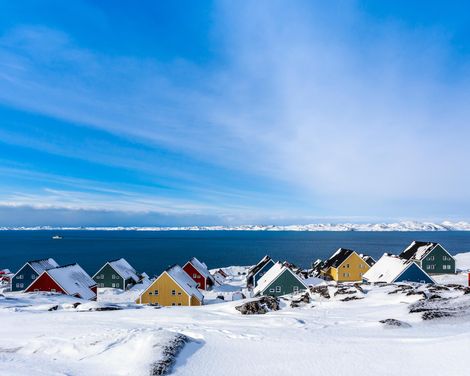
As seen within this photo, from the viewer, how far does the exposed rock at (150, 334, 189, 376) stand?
1529 cm

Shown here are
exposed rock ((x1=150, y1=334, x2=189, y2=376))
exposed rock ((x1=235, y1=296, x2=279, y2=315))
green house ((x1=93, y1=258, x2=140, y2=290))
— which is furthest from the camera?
green house ((x1=93, y1=258, x2=140, y2=290))

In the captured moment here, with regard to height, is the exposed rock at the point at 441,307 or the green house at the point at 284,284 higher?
the exposed rock at the point at 441,307

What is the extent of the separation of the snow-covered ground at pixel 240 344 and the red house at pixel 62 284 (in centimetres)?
2390

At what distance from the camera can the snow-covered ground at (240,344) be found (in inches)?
614

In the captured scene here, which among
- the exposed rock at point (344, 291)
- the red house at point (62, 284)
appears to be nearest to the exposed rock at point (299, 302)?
the exposed rock at point (344, 291)

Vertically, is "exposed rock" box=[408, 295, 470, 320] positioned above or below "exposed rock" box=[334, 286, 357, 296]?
above

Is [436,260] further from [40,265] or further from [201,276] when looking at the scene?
[40,265]

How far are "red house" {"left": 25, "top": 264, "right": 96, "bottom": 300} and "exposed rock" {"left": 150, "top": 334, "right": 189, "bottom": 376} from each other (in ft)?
126

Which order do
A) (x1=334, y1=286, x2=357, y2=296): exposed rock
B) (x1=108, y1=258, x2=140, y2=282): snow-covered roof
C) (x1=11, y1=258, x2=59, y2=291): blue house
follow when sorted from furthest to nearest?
(x1=108, y1=258, x2=140, y2=282): snow-covered roof
(x1=11, y1=258, x2=59, y2=291): blue house
(x1=334, y1=286, x2=357, y2=296): exposed rock

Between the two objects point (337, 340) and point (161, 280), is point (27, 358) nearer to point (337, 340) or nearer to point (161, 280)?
point (337, 340)

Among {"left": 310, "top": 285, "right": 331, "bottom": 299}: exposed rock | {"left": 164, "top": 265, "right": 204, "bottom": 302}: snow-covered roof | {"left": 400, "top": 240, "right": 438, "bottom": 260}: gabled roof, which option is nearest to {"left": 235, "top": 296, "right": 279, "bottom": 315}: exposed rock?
{"left": 310, "top": 285, "right": 331, "bottom": 299}: exposed rock

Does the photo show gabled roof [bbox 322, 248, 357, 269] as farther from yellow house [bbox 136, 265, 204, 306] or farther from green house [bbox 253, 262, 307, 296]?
yellow house [bbox 136, 265, 204, 306]

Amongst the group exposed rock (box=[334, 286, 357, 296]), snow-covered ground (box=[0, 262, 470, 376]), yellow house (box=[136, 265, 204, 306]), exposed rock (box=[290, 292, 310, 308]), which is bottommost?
yellow house (box=[136, 265, 204, 306])

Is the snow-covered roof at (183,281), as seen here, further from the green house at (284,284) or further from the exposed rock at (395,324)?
the exposed rock at (395,324)
